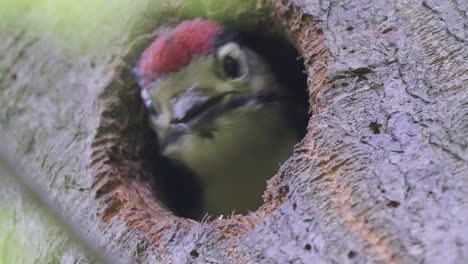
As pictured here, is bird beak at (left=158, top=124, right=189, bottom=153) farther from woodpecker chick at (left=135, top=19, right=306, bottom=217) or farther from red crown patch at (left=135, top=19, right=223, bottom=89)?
red crown patch at (left=135, top=19, right=223, bottom=89)

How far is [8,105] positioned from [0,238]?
1.09 ft

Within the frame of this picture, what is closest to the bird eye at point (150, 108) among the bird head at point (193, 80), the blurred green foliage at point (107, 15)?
the bird head at point (193, 80)

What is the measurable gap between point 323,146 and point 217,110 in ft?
1.28

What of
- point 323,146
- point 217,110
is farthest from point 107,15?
point 323,146

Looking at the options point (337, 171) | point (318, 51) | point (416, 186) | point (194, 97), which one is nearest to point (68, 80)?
point (194, 97)

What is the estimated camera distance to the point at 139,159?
1635mm

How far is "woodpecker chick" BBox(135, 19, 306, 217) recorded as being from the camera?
148 cm

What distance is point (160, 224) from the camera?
50.4 inches

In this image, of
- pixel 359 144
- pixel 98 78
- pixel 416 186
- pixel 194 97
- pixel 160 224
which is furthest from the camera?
pixel 98 78

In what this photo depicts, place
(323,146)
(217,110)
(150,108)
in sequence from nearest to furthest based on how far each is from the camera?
(323,146) → (217,110) → (150,108)

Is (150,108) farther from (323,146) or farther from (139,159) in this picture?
(323,146)

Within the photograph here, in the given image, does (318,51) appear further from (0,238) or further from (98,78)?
(0,238)

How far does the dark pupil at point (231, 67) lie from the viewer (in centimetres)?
158

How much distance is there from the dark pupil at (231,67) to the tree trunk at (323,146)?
12 centimetres
